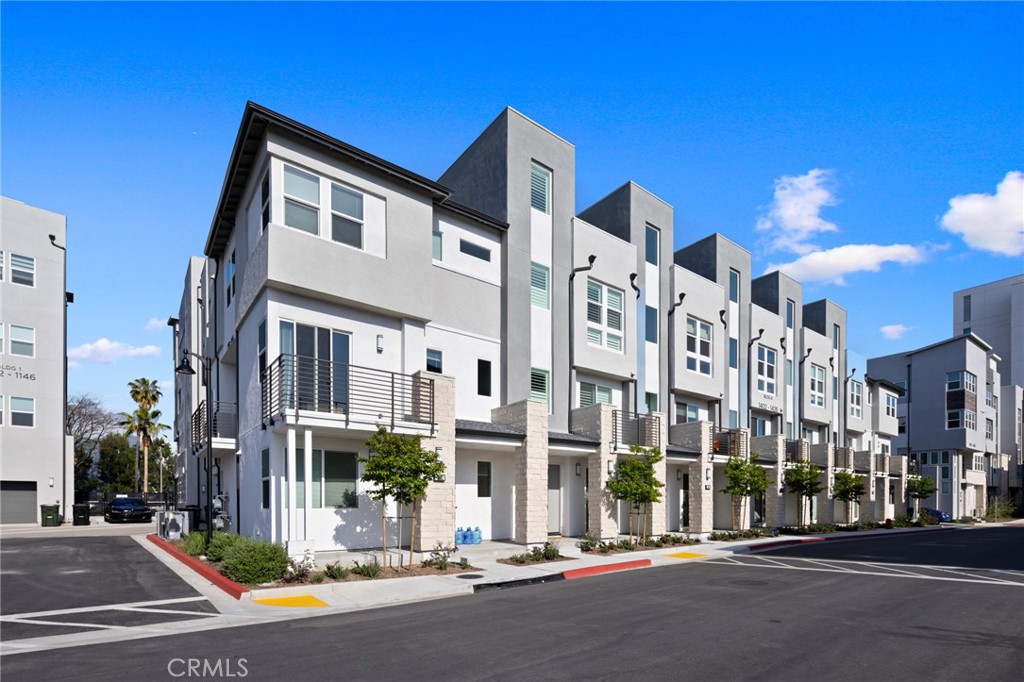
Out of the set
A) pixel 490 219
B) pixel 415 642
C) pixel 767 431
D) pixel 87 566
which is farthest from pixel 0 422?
pixel 767 431

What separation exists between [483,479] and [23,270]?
29815 mm

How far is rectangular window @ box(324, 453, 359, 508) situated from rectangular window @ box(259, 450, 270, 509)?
5.41 ft

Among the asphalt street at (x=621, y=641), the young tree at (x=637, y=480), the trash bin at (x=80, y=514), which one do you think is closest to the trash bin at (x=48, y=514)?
the trash bin at (x=80, y=514)

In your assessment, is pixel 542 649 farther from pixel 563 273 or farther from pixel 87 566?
pixel 563 273

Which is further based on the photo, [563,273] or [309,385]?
[563,273]

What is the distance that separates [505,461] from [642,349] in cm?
910

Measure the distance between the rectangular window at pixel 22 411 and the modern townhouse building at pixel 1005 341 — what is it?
246ft

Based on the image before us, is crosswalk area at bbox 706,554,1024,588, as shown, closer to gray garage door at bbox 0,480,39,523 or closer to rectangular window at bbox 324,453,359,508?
rectangular window at bbox 324,453,359,508

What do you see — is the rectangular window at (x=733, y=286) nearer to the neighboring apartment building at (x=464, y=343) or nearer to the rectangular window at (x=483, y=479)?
the neighboring apartment building at (x=464, y=343)

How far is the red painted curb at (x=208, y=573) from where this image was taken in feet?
42.5

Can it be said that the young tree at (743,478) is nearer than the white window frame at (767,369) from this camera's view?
Yes

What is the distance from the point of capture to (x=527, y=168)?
2406 centimetres

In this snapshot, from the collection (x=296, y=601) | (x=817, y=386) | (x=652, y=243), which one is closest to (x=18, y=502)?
(x=296, y=601)

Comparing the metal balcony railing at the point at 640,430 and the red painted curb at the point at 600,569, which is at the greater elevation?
the metal balcony railing at the point at 640,430
